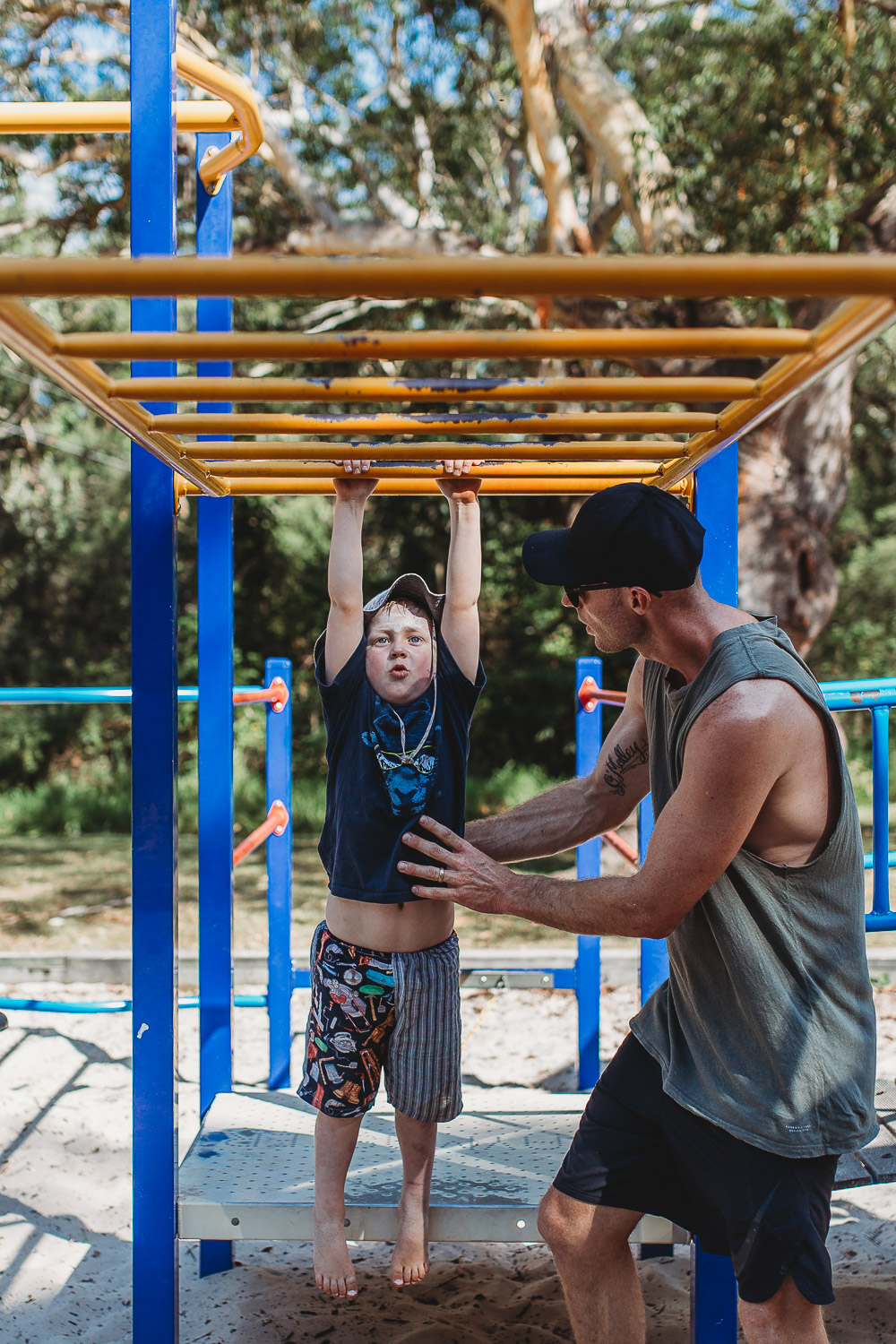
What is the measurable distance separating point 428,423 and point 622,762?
86 centimetres

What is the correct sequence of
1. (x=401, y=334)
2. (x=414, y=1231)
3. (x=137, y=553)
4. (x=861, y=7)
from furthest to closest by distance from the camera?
(x=861, y=7) → (x=414, y=1231) → (x=137, y=553) → (x=401, y=334)

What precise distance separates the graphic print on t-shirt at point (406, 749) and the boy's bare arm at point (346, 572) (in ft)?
0.42

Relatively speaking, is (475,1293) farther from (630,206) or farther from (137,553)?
(630,206)

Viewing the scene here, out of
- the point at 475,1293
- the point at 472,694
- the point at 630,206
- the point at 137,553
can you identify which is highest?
the point at 630,206

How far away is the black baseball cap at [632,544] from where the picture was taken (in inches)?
67.9

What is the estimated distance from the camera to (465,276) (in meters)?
1.23

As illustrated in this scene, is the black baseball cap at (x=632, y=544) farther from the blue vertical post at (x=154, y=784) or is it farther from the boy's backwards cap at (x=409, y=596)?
the blue vertical post at (x=154, y=784)

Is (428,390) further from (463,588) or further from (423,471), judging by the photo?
(463,588)

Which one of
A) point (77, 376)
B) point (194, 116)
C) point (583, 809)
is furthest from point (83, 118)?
point (583, 809)

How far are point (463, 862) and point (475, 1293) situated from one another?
1.27 m

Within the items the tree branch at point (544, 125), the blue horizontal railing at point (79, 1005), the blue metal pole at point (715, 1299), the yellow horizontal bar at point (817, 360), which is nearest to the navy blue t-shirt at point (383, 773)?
the yellow horizontal bar at point (817, 360)

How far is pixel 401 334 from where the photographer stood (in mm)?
1355

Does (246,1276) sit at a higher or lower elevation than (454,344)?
lower

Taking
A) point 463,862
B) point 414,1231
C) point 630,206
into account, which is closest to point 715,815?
point 463,862
